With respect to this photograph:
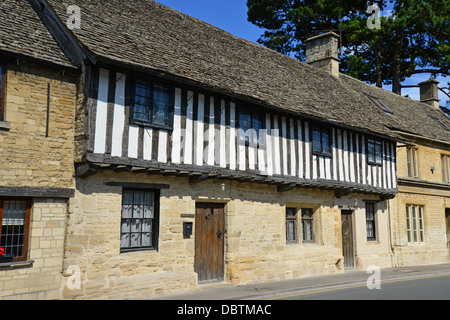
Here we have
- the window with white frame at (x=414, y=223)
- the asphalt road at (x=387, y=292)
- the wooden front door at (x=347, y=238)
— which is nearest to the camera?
the asphalt road at (x=387, y=292)

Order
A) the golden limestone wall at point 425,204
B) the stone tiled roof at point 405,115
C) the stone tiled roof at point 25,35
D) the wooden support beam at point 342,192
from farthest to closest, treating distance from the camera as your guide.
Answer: the stone tiled roof at point 405,115, the golden limestone wall at point 425,204, the wooden support beam at point 342,192, the stone tiled roof at point 25,35

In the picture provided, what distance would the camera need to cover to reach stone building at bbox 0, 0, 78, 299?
25.0 ft

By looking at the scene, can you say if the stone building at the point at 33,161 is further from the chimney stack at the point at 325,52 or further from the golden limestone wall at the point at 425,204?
the chimney stack at the point at 325,52

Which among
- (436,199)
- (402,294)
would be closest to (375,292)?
(402,294)

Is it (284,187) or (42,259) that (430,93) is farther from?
(42,259)

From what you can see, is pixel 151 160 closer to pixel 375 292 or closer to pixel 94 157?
pixel 94 157

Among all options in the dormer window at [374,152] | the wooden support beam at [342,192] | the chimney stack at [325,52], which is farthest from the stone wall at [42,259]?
the chimney stack at [325,52]

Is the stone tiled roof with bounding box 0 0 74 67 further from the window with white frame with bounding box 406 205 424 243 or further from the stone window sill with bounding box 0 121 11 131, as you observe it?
the window with white frame with bounding box 406 205 424 243

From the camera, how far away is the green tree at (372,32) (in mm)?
24656

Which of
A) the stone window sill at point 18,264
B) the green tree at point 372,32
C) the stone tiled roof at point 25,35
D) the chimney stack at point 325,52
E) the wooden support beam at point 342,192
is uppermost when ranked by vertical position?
the green tree at point 372,32

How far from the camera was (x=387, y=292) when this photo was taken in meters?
9.56

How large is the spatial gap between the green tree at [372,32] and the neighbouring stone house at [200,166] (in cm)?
1097

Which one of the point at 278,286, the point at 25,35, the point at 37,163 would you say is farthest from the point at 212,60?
the point at 278,286
